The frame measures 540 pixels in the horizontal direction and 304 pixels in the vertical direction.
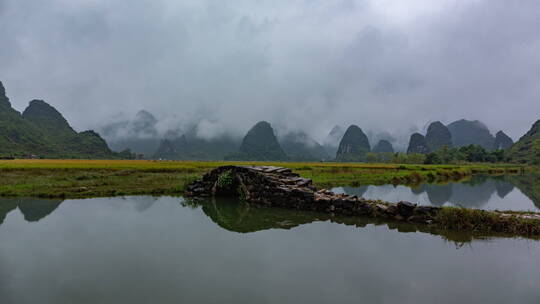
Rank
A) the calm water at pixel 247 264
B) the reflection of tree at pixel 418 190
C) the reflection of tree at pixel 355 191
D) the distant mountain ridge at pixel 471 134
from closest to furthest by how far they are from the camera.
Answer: the calm water at pixel 247 264 → the reflection of tree at pixel 355 191 → the reflection of tree at pixel 418 190 → the distant mountain ridge at pixel 471 134

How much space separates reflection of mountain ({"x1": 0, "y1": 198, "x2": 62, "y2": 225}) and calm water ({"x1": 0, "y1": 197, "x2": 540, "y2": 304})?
520mm

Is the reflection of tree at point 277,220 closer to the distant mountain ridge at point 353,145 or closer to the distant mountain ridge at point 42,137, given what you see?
the distant mountain ridge at point 42,137

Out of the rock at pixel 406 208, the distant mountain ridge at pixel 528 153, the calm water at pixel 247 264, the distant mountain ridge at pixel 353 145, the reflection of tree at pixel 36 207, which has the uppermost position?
the distant mountain ridge at pixel 353 145

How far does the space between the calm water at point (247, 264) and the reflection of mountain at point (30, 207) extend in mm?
520

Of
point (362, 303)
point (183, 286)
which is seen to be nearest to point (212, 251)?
point (183, 286)

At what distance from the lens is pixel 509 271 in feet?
16.6

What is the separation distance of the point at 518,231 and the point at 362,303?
662 cm

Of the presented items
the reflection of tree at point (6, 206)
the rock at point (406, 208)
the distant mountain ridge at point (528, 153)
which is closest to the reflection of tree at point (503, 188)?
the rock at point (406, 208)

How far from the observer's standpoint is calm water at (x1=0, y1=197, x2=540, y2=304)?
13.4 feet

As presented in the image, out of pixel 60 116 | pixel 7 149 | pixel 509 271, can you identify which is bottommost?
pixel 509 271

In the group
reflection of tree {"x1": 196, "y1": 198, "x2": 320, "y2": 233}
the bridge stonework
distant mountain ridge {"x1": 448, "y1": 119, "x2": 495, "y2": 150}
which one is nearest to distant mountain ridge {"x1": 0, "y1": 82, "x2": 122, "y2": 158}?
the bridge stonework

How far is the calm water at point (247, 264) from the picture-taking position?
4.09 metres

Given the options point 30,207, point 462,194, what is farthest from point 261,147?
point 30,207

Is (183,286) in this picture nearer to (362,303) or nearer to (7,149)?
(362,303)
